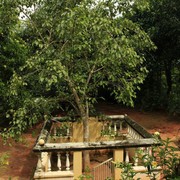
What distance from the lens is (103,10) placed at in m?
5.14

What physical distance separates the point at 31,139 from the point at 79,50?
18.0 ft

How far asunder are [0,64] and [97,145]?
404 centimetres

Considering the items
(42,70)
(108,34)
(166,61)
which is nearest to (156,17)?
(166,61)

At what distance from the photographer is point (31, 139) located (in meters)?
9.59

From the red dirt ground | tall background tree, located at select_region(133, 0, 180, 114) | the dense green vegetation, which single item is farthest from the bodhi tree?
tall background tree, located at select_region(133, 0, 180, 114)

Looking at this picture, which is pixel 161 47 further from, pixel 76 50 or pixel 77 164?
pixel 77 164

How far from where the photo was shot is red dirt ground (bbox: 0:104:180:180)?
616 cm

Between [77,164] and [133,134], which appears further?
[133,134]

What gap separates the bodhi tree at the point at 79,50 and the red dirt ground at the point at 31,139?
4.38 feet

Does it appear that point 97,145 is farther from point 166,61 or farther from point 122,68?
point 166,61

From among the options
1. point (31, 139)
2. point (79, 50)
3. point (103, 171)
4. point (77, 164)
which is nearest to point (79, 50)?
point (79, 50)

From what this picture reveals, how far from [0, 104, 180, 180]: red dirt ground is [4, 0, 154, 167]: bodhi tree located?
4.38 feet

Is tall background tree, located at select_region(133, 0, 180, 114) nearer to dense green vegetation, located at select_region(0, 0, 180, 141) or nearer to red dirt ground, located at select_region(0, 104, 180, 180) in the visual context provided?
red dirt ground, located at select_region(0, 104, 180, 180)

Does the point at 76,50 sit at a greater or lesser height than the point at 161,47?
lesser
